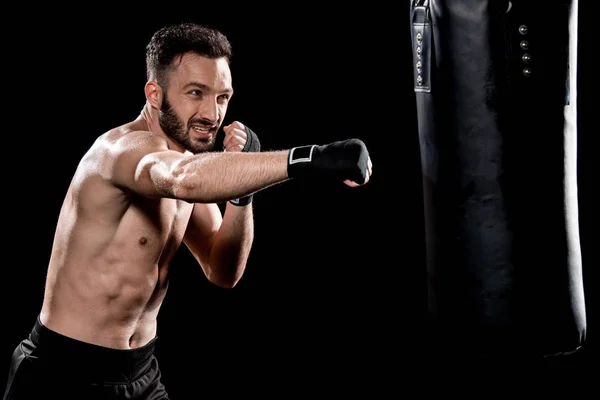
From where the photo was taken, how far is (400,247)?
375 cm

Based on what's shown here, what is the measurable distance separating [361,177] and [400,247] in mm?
2071

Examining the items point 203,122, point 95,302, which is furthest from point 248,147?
point 95,302

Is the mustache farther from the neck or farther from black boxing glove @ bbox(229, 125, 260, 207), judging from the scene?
black boxing glove @ bbox(229, 125, 260, 207)

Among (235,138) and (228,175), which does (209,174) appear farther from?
(235,138)

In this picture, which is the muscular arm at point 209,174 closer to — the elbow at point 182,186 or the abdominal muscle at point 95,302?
the elbow at point 182,186

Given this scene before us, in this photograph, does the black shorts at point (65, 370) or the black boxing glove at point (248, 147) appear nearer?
the black shorts at point (65, 370)

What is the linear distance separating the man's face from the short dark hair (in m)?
0.02

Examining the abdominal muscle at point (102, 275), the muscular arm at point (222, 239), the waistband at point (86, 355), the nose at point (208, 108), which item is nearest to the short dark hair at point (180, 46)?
the nose at point (208, 108)

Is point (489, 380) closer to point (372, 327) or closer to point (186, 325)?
point (372, 327)

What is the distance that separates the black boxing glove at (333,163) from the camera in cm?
171

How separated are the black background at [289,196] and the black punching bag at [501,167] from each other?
4.75ft

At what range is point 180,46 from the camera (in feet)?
7.29

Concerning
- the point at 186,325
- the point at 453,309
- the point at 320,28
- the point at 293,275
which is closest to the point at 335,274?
the point at 293,275

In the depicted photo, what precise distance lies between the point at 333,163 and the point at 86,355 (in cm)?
101
